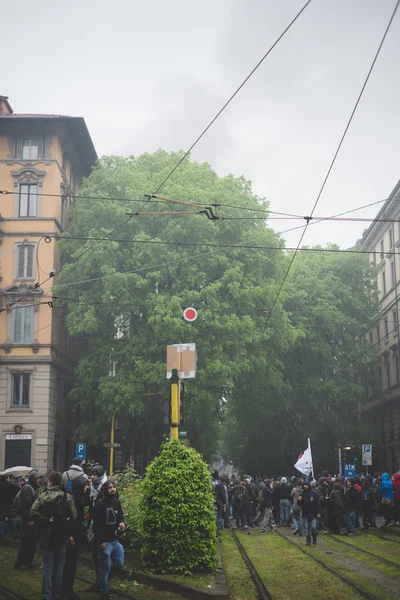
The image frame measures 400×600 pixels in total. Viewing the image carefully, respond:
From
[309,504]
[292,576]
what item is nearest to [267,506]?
[309,504]

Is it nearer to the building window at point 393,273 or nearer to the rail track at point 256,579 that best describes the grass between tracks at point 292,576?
the rail track at point 256,579

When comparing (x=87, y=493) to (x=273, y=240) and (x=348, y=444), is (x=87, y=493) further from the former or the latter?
(x=348, y=444)

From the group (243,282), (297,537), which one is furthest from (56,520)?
(243,282)

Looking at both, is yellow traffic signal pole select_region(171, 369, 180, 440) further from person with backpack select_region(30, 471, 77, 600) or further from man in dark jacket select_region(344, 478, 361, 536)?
man in dark jacket select_region(344, 478, 361, 536)

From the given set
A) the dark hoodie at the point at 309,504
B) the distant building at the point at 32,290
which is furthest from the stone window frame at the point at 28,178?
the dark hoodie at the point at 309,504

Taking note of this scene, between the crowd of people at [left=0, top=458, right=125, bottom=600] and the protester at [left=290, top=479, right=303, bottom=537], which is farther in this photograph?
the protester at [left=290, top=479, right=303, bottom=537]

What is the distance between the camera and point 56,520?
1029 centimetres

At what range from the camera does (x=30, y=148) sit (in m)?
43.4

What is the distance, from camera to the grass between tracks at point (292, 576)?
463 inches

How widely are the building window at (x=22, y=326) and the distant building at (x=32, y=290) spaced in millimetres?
49

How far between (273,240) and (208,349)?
6946mm

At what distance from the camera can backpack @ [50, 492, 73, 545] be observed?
33.6ft

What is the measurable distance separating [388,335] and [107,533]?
151 ft

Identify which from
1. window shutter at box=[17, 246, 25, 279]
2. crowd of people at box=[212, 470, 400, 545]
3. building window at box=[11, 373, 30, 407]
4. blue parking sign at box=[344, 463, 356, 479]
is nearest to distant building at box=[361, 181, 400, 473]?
blue parking sign at box=[344, 463, 356, 479]
